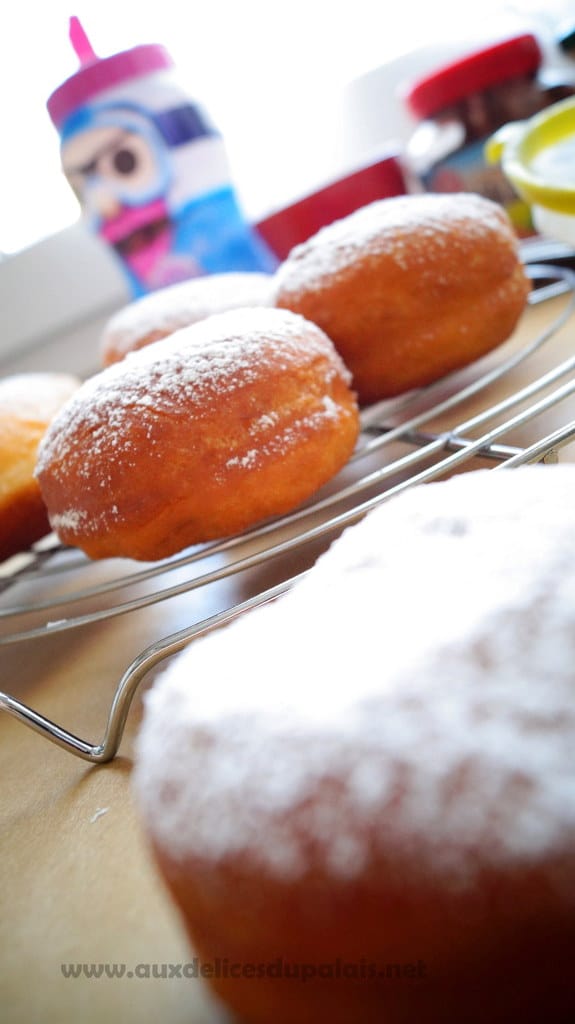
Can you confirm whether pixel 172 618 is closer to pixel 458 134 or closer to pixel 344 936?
pixel 344 936

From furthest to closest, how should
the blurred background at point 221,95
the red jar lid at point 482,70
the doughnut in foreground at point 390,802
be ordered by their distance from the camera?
the blurred background at point 221,95
the red jar lid at point 482,70
the doughnut in foreground at point 390,802

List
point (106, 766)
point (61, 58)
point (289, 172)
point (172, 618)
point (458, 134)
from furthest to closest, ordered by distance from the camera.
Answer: point (289, 172) → point (61, 58) → point (458, 134) → point (172, 618) → point (106, 766)

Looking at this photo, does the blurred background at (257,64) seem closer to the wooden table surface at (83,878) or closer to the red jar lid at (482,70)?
the red jar lid at (482,70)

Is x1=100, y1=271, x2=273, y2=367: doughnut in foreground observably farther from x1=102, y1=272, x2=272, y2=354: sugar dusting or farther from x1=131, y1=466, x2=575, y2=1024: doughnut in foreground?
x1=131, y1=466, x2=575, y2=1024: doughnut in foreground

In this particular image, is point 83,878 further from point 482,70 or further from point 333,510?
point 482,70

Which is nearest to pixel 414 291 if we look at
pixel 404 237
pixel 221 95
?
pixel 404 237

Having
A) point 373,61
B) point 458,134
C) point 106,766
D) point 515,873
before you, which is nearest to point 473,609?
point 515,873

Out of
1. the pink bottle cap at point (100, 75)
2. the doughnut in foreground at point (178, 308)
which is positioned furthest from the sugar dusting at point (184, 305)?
the pink bottle cap at point (100, 75)
